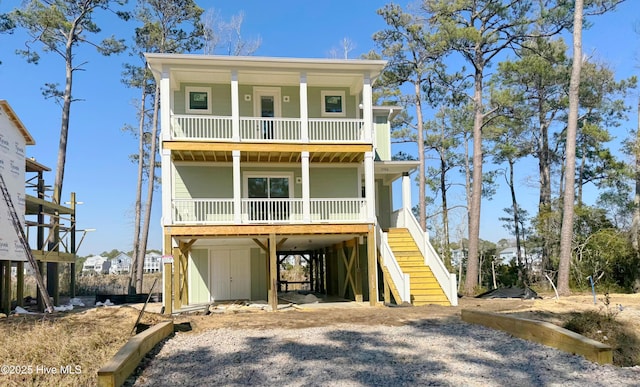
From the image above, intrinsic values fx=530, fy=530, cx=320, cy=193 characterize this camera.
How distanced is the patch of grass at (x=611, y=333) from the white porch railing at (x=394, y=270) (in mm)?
6026

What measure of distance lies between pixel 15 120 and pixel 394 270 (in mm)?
13200

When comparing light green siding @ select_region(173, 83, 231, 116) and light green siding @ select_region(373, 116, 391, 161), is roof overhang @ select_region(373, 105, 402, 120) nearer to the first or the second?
light green siding @ select_region(373, 116, 391, 161)

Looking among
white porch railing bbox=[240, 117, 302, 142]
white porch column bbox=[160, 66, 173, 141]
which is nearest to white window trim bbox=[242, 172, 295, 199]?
white porch railing bbox=[240, 117, 302, 142]

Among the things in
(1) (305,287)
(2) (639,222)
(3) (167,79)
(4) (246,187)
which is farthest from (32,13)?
(2) (639,222)

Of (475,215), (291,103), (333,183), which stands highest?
(291,103)

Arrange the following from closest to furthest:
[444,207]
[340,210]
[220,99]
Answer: [340,210] → [220,99] → [444,207]

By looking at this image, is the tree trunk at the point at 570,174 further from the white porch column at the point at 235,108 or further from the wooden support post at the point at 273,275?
the white porch column at the point at 235,108

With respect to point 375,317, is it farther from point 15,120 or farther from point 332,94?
point 15,120

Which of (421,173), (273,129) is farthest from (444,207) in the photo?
(273,129)

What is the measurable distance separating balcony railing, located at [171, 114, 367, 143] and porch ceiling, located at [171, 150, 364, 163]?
48 centimetres

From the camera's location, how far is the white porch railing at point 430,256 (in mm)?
15383

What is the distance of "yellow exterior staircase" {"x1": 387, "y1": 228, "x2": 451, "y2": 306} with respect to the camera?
1548 cm

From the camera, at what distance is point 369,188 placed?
662 inches

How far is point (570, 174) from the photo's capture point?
19000 millimetres
